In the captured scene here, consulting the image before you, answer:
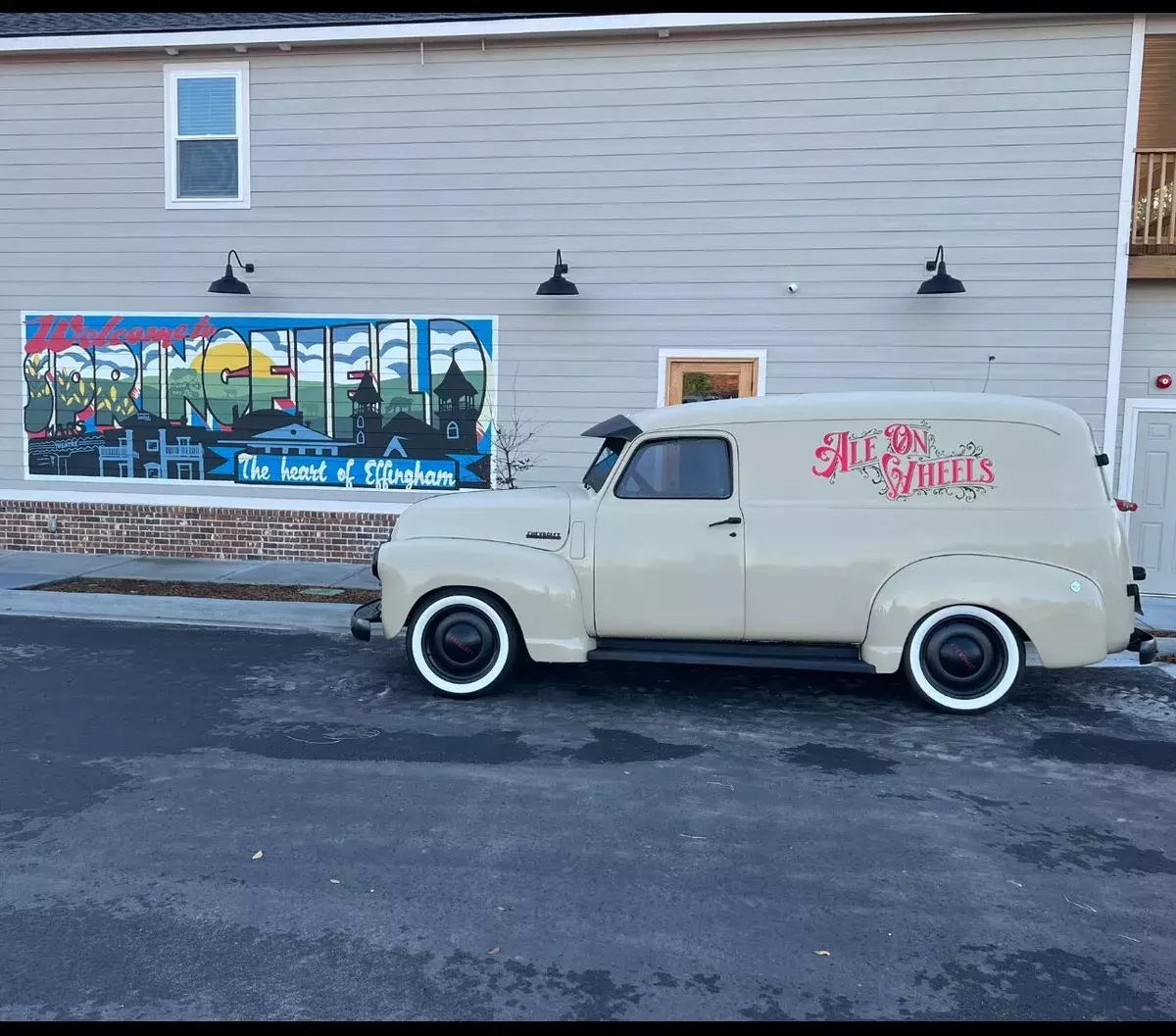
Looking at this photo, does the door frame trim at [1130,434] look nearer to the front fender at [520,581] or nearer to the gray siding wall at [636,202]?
the gray siding wall at [636,202]

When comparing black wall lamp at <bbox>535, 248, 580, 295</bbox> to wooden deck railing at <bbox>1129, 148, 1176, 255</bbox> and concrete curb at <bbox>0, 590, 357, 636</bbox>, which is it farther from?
wooden deck railing at <bbox>1129, 148, 1176, 255</bbox>

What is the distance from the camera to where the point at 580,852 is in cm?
433

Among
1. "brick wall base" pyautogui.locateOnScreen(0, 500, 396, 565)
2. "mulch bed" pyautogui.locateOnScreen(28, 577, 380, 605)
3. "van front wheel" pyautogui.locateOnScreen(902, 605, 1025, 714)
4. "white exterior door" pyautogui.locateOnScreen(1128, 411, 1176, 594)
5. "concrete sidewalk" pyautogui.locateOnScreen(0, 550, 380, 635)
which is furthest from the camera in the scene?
"brick wall base" pyautogui.locateOnScreen(0, 500, 396, 565)

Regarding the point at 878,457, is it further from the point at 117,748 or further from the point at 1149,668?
the point at 117,748

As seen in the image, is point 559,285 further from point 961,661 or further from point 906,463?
point 961,661

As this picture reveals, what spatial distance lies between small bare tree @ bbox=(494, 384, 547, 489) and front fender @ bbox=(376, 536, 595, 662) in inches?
181

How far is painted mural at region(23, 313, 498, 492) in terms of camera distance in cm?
1144

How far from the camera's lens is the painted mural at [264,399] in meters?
11.4

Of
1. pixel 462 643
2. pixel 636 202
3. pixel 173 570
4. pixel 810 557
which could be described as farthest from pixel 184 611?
pixel 636 202

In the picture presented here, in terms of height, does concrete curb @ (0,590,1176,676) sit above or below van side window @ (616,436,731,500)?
below

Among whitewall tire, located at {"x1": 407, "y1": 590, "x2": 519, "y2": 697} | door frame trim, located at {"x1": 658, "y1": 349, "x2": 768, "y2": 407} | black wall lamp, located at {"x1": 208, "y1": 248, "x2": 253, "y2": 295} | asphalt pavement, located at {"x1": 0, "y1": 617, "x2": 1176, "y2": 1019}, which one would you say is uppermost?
black wall lamp, located at {"x1": 208, "y1": 248, "x2": 253, "y2": 295}

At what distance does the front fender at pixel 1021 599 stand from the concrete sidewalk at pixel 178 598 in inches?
197

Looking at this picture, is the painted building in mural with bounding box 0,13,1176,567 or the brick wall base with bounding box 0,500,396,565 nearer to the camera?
the painted building in mural with bounding box 0,13,1176,567

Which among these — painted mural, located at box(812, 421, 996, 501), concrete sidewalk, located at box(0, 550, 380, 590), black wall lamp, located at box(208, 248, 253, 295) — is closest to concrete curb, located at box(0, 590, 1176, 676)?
concrete sidewalk, located at box(0, 550, 380, 590)
